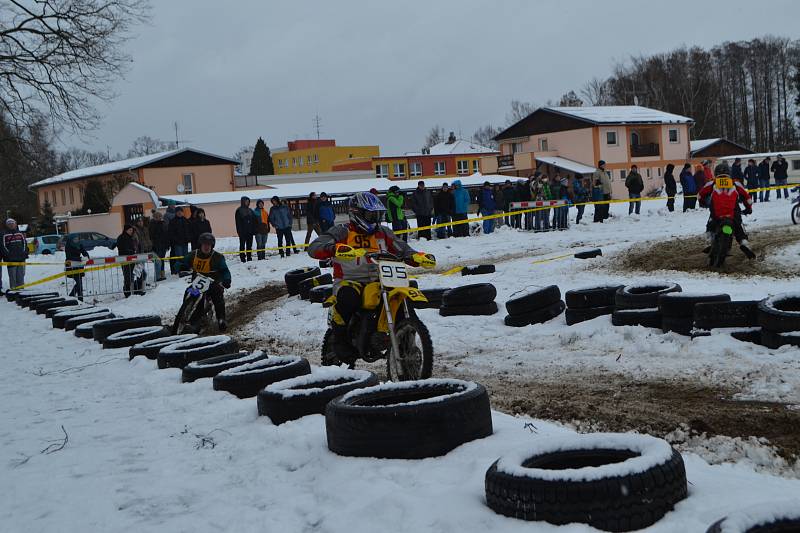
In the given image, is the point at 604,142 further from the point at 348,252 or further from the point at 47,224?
the point at 348,252

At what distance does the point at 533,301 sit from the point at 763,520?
759 centimetres

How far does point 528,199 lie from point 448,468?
906 inches

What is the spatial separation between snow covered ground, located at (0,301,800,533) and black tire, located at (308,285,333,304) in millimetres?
6767

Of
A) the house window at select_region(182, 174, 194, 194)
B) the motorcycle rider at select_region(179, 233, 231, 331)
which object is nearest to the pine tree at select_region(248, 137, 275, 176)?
the house window at select_region(182, 174, 194, 194)

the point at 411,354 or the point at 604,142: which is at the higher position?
the point at 604,142

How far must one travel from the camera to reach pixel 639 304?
9.62 m

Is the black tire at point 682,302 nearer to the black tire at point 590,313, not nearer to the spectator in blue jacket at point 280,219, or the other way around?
the black tire at point 590,313

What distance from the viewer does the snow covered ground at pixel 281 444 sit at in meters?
4.00

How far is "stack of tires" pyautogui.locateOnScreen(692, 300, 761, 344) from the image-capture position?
27.1 ft

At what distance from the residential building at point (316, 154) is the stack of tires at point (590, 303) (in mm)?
92670

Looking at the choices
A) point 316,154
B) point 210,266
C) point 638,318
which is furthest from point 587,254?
point 316,154

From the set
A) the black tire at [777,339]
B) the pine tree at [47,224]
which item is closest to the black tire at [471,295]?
the black tire at [777,339]

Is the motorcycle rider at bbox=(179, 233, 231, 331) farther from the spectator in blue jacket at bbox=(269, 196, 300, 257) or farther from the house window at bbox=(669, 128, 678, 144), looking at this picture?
the house window at bbox=(669, 128, 678, 144)

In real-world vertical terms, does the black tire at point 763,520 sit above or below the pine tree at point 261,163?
below
